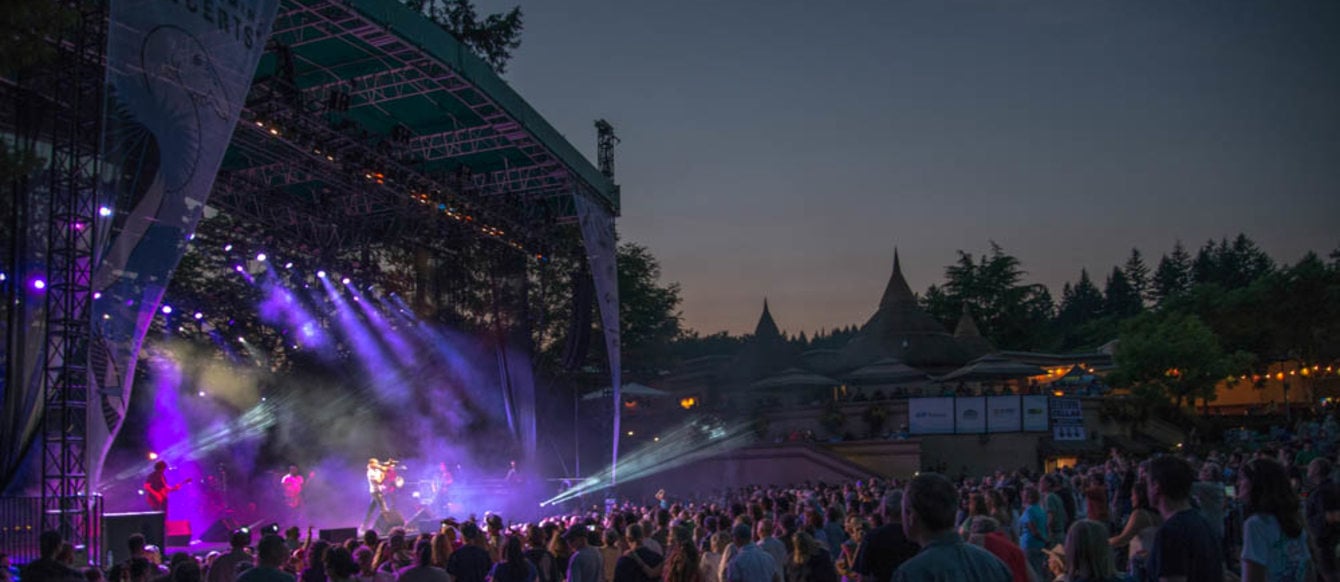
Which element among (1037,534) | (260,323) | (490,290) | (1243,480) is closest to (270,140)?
(260,323)

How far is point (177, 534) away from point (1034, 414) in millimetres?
22377

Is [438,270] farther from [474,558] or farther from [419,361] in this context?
[474,558]

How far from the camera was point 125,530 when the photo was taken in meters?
12.9

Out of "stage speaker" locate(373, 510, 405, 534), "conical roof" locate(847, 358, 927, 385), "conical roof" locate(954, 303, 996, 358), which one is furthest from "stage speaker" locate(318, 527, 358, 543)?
"conical roof" locate(954, 303, 996, 358)

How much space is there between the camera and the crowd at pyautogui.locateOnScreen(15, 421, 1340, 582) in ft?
14.5

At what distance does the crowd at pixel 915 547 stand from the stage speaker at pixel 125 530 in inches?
119

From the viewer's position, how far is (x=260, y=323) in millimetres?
25547

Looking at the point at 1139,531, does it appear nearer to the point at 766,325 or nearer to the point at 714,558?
the point at 714,558

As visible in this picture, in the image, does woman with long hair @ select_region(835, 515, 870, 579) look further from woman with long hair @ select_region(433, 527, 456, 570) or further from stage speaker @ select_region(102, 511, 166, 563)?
stage speaker @ select_region(102, 511, 166, 563)

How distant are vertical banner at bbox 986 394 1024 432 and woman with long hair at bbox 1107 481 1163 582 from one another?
23.3m

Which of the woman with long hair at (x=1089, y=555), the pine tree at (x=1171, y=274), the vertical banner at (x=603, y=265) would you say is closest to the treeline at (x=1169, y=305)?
the pine tree at (x=1171, y=274)

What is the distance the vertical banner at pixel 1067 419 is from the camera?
29.9m

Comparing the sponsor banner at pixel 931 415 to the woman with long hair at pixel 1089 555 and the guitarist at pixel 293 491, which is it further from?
the woman with long hair at pixel 1089 555

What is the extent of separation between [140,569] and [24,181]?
695 cm
